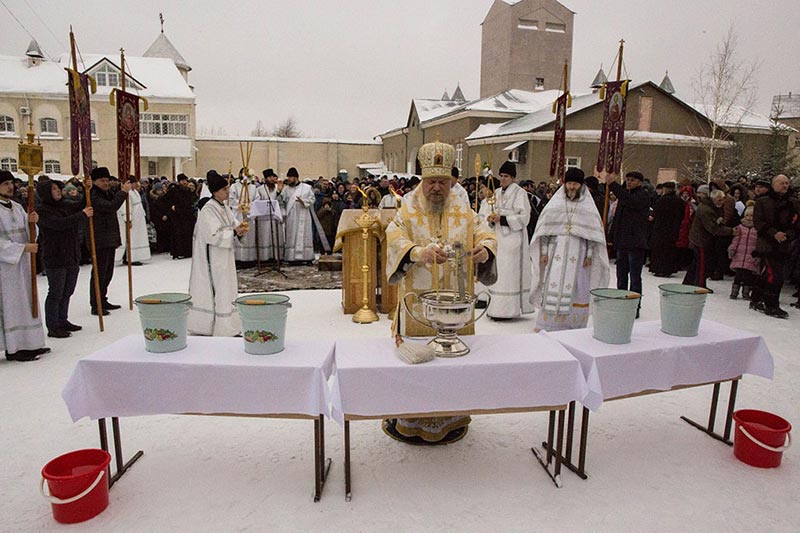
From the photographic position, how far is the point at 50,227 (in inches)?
234

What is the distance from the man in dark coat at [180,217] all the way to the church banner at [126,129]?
512 centimetres

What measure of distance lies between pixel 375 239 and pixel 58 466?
5.00m

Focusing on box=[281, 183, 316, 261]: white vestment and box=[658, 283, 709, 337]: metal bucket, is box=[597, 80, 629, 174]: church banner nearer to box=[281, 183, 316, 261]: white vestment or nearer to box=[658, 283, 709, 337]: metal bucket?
box=[658, 283, 709, 337]: metal bucket

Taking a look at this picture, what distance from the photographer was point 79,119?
256 inches

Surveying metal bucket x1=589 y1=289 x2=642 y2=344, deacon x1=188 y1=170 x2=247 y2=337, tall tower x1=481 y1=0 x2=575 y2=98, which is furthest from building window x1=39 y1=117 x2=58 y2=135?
metal bucket x1=589 y1=289 x2=642 y2=344

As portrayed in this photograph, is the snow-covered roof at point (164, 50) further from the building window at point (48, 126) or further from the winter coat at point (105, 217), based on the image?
the winter coat at point (105, 217)

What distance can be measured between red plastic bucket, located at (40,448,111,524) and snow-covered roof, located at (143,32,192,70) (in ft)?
135

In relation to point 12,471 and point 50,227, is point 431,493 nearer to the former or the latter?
point 12,471

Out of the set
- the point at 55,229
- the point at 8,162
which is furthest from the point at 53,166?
the point at 55,229

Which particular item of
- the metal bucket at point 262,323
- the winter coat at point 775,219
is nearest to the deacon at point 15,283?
the metal bucket at point 262,323

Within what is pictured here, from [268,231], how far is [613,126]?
7.26 metres

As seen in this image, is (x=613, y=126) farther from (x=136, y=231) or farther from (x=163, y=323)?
(x=136, y=231)

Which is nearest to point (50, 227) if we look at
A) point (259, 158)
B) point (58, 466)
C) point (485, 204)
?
point (58, 466)

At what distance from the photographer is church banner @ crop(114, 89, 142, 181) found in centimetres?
709
